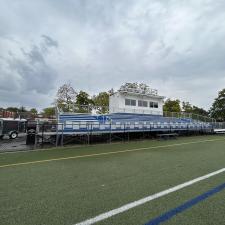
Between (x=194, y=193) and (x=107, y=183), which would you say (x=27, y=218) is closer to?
(x=107, y=183)

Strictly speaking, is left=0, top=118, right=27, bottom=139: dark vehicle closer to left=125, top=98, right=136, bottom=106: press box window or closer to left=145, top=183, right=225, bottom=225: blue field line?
left=125, top=98, right=136, bottom=106: press box window

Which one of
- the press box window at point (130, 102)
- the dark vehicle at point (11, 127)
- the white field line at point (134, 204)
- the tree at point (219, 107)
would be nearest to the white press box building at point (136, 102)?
the press box window at point (130, 102)

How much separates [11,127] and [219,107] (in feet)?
166

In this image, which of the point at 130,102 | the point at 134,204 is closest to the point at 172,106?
the point at 130,102

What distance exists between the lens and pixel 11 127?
69.3ft

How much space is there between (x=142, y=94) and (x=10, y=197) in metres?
22.9

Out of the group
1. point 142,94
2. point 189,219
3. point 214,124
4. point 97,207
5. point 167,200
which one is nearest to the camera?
point 189,219

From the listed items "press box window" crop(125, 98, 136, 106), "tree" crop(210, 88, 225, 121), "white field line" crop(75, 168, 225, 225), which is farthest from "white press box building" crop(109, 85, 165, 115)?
"tree" crop(210, 88, 225, 121)

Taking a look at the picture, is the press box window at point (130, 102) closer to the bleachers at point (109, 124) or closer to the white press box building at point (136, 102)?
the white press box building at point (136, 102)

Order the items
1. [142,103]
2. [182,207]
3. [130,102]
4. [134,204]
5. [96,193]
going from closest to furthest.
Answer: [182,207], [134,204], [96,193], [130,102], [142,103]

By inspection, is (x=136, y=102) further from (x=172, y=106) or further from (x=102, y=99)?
(x=172, y=106)

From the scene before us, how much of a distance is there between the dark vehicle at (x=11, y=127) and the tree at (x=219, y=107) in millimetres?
48134

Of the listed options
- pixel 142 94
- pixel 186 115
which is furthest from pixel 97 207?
pixel 186 115

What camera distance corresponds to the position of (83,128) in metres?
14.3
